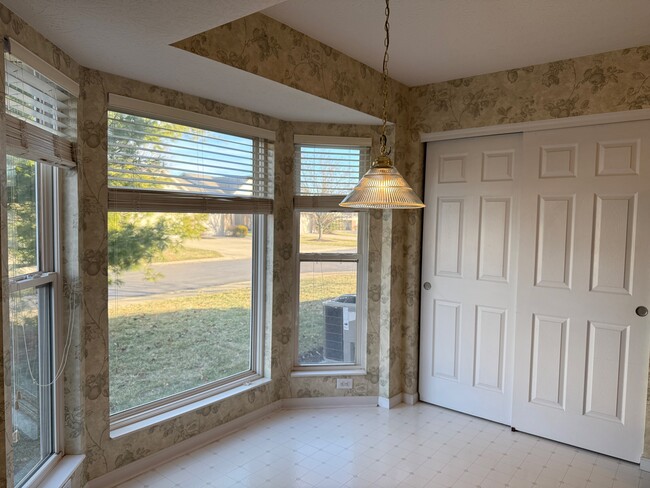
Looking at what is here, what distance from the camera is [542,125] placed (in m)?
3.06

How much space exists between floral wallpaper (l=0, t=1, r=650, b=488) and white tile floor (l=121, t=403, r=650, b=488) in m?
0.24

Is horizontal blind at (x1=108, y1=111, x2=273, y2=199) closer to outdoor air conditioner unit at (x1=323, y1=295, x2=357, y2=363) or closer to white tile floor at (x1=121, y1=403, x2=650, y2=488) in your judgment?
outdoor air conditioner unit at (x1=323, y1=295, x2=357, y2=363)

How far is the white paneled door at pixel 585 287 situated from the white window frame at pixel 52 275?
2915mm

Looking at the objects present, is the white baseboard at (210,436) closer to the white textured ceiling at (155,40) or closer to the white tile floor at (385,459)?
the white tile floor at (385,459)

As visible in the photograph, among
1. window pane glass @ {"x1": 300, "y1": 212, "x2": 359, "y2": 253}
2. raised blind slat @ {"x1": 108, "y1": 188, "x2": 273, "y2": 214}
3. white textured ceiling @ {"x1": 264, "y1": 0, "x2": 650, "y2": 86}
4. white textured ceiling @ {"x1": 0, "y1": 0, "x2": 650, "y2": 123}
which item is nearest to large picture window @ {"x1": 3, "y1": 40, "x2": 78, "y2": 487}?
white textured ceiling @ {"x1": 0, "y1": 0, "x2": 650, "y2": 123}

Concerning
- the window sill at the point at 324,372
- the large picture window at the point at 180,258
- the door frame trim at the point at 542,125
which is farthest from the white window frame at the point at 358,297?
the door frame trim at the point at 542,125

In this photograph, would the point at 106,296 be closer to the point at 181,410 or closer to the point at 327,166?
the point at 181,410

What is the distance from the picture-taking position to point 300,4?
88.1 inches

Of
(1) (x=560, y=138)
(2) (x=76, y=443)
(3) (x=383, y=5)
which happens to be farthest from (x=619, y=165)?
(2) (x=76, y=443)

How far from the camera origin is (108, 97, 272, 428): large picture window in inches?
103

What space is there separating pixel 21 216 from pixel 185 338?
51.5 inches

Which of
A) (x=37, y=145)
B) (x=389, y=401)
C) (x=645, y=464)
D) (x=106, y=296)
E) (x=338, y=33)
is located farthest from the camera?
(x=389, y=401)

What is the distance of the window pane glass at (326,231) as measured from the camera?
3.60 meters

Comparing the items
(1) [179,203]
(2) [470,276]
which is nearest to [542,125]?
(2) [470,276]
